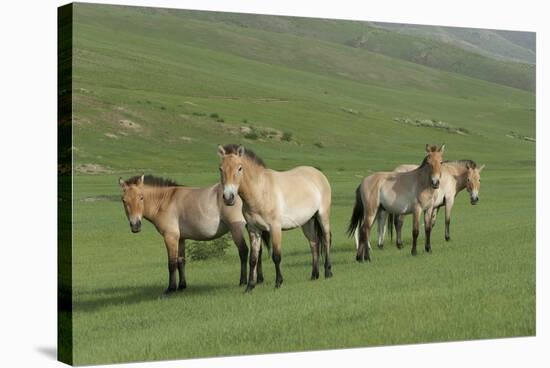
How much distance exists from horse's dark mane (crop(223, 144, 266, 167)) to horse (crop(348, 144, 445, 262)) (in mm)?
3129

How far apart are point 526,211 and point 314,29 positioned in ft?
17.2

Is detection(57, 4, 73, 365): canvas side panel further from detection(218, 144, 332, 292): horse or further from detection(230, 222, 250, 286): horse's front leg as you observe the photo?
detection(230, 222, 250, 286): horse's front leg

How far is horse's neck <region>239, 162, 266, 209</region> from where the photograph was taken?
14.0 m

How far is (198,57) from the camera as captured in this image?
643 inches

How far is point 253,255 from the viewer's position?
571 inches

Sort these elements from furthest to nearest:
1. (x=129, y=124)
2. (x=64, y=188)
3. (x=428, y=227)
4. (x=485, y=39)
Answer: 1. (x=485, y=39)
2. (x=428, y=227)
3. (x=129, y=124)
4. (x=64, y=188)

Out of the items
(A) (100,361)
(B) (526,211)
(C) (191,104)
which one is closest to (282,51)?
(C) (191,104)

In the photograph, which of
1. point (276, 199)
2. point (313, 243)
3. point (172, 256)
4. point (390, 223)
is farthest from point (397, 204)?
point (172, 256)

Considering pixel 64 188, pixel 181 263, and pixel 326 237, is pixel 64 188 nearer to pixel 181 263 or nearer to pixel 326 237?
pixel 181 263

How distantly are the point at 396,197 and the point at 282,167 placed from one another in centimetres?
282

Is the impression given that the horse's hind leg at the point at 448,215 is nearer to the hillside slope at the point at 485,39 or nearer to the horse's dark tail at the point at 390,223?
the horse's dark tail at the point at 390,223

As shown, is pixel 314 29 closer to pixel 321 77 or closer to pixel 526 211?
pixel 321 77

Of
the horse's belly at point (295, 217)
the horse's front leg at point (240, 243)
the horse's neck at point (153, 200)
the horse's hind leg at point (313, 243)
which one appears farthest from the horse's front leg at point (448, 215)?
the horse's neck at point (153, 200)

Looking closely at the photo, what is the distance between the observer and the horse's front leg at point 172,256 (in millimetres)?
14406
